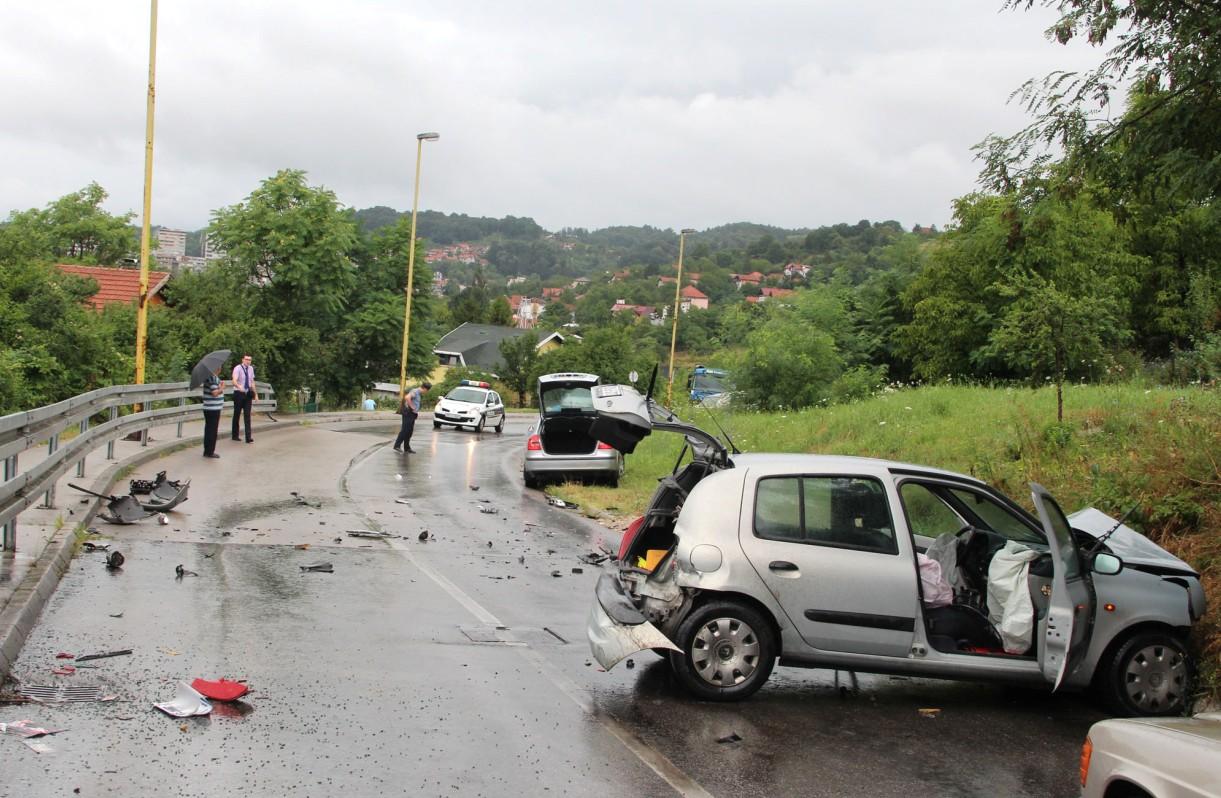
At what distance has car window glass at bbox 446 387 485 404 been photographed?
40000mm

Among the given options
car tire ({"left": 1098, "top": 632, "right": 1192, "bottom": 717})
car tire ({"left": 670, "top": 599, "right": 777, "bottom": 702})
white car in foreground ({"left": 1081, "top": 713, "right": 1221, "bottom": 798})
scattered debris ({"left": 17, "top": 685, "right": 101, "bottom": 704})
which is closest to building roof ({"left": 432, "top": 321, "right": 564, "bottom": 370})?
car tire ({"left": 670, "top": 599, "right": 777, "bottom": 702})

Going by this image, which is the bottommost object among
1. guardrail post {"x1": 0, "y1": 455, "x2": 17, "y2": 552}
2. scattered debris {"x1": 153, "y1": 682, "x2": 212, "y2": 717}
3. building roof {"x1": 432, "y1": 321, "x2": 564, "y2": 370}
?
scattered debris {"x1": 153, "y1": 682, "x2": 212, "y2": 717}

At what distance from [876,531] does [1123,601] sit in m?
1.60

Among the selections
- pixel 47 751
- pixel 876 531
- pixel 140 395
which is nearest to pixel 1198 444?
pixel 876 531

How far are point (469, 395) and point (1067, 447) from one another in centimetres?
2875

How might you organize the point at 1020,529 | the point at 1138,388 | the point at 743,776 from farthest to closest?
the point at 1138,388 < the point at 1020,529 < the point at 743,776

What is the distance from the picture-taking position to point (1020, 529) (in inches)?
308

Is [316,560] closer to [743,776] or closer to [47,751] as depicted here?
[47,751]

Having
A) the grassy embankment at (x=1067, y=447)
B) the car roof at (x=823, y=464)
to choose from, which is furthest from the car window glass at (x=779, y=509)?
the grassy embankment at (x=1067, y=447)

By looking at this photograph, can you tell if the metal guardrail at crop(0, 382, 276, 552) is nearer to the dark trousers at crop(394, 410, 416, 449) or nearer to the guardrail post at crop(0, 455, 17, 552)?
the guardrail post at crop(0, 455, 17, 552)

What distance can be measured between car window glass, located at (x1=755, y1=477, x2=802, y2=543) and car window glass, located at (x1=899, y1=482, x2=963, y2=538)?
153 cm

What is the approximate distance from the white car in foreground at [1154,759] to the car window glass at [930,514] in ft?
12.8

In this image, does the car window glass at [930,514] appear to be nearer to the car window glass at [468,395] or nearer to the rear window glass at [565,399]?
the rear window glass at [565,399]

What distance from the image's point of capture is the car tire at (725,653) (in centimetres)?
697
